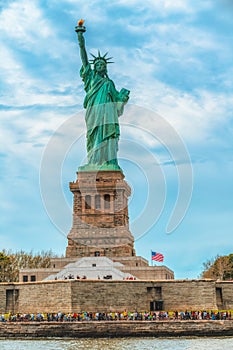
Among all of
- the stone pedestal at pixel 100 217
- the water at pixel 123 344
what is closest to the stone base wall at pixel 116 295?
the water at pixel 123 344

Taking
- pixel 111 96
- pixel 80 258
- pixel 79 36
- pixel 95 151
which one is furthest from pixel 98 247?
pixel 79 36

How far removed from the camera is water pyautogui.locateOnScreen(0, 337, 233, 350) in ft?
101

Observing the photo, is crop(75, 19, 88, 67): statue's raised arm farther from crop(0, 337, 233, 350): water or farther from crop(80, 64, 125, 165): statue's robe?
crop(0, 337, 233, 350): water

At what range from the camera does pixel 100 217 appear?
5247 centimetres

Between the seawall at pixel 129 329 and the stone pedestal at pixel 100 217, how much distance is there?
14.1m

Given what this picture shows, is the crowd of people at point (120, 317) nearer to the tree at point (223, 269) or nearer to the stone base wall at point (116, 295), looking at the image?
the stone base wall at point (116, 295)

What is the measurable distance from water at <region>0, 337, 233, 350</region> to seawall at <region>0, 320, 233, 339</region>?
0.97 m

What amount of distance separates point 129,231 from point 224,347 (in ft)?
77.8

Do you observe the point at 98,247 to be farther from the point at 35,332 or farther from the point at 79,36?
the point at 79,36

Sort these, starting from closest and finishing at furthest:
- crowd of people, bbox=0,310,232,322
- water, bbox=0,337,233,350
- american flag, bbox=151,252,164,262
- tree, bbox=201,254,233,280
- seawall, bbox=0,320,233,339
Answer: water, bbox=0,337,233,350
seawall, bbox=0,320,233,339
crowd of people, bbox=0,310,232,322
american flag, bbox=151,252,164,262
tree, bbox=201,254,233,280

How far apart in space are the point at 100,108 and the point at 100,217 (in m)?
9.82

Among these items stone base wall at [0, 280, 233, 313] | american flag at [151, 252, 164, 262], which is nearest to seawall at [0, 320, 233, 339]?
stone base wall at [0, 280, 233, 313]

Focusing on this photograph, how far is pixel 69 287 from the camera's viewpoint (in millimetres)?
40375

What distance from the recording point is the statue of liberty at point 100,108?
55062 mm
